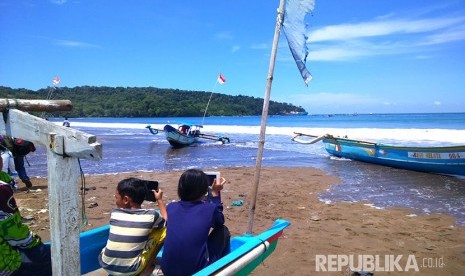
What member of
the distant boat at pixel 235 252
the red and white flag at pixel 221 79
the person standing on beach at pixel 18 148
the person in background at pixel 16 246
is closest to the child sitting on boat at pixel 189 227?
the distant boat at pixel 235 252

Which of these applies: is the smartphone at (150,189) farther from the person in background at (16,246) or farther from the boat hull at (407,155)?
the boat hull at (407,155)

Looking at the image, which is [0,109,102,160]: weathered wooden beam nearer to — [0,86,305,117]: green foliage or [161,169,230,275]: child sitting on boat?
[161,169,230,275]: child sitting on boat

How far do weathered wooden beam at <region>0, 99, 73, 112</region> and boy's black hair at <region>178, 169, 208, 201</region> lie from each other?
1121mm

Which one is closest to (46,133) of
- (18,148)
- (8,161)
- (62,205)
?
(62,205)

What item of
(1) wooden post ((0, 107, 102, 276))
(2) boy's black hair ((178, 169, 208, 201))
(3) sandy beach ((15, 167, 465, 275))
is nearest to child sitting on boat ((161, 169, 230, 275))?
(2) boy's black hair ((178, 169, 208, 201))

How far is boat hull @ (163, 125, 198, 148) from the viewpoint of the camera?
73.8 ft

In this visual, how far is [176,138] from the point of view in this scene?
22891 millimetres

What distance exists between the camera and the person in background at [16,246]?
8.46 feet

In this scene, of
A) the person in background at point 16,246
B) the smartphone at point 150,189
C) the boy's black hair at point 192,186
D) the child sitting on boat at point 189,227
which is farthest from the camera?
the smartphone at point 150,189

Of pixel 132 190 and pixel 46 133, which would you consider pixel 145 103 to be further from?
pixel 46 133

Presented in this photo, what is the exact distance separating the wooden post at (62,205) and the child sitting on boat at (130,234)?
543mm

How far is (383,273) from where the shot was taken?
4629 millimetres

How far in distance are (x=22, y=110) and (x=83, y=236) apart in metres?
2.01

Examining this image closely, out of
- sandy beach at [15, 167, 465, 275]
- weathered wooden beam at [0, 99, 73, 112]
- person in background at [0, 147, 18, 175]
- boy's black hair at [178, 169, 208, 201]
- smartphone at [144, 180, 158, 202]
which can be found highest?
weathered wooden beam at [0, 99, 73, 112]
